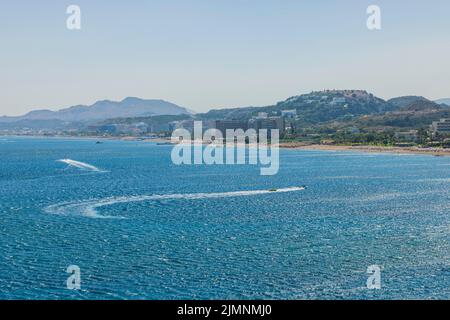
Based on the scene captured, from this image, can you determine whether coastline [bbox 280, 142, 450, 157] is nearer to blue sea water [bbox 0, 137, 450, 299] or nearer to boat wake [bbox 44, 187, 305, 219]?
blue sea water [bbox 0, 137, 450, 299]

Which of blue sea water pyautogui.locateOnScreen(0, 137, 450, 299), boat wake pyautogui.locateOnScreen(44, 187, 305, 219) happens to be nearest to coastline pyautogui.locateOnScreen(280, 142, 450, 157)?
blue sea water pyautogui.locateOnScreen(0, 137, 450, 299)

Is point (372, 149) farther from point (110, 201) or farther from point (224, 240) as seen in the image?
point (224, 240)

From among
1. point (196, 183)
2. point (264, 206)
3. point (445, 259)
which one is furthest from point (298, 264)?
point (196, 183)

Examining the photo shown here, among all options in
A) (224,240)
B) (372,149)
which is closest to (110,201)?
(224,240)

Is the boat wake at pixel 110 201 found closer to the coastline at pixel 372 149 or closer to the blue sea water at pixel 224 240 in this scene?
the blue sea water at pixel 224 240

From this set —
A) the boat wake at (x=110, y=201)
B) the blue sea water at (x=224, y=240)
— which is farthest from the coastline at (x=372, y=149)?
the boat wake at (x=110, y=201)
